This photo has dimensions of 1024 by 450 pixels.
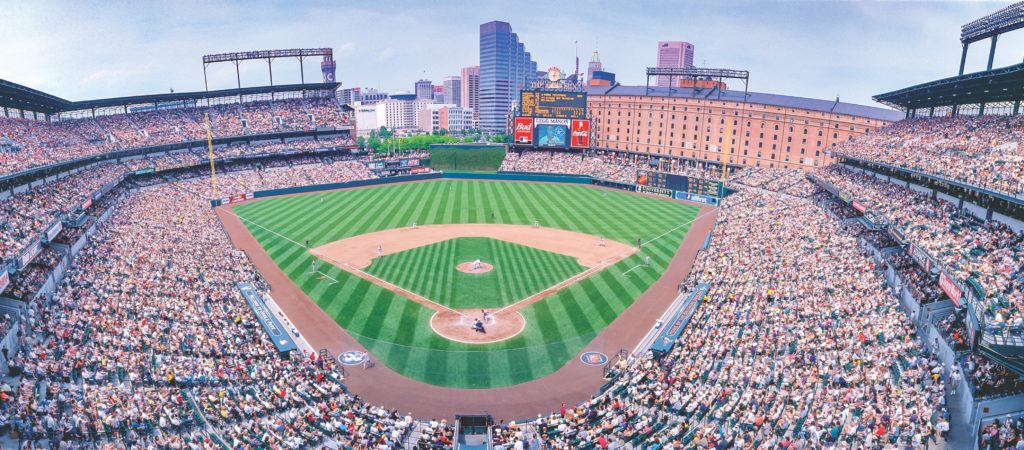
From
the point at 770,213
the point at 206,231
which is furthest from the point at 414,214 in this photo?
the point at 770,213

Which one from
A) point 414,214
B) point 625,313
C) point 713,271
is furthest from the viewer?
point 414,214

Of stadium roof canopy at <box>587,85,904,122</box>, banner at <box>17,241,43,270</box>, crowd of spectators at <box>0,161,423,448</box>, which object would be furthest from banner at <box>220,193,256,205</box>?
stadium roof canopy at <box>587,85,904,122</box>

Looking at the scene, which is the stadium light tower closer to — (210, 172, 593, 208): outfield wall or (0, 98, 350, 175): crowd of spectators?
(210, 172, 593, 208): outfield wall

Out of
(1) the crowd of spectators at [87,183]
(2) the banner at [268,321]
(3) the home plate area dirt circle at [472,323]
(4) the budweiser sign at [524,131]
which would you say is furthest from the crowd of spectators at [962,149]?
(1) the crowd of spectators at [87,183]

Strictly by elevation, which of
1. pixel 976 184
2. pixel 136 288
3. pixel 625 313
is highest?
pixel 976 184

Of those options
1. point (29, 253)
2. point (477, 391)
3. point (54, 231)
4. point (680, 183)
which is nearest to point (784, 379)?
point (477, 391)

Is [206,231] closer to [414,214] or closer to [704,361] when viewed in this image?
[414,214]
